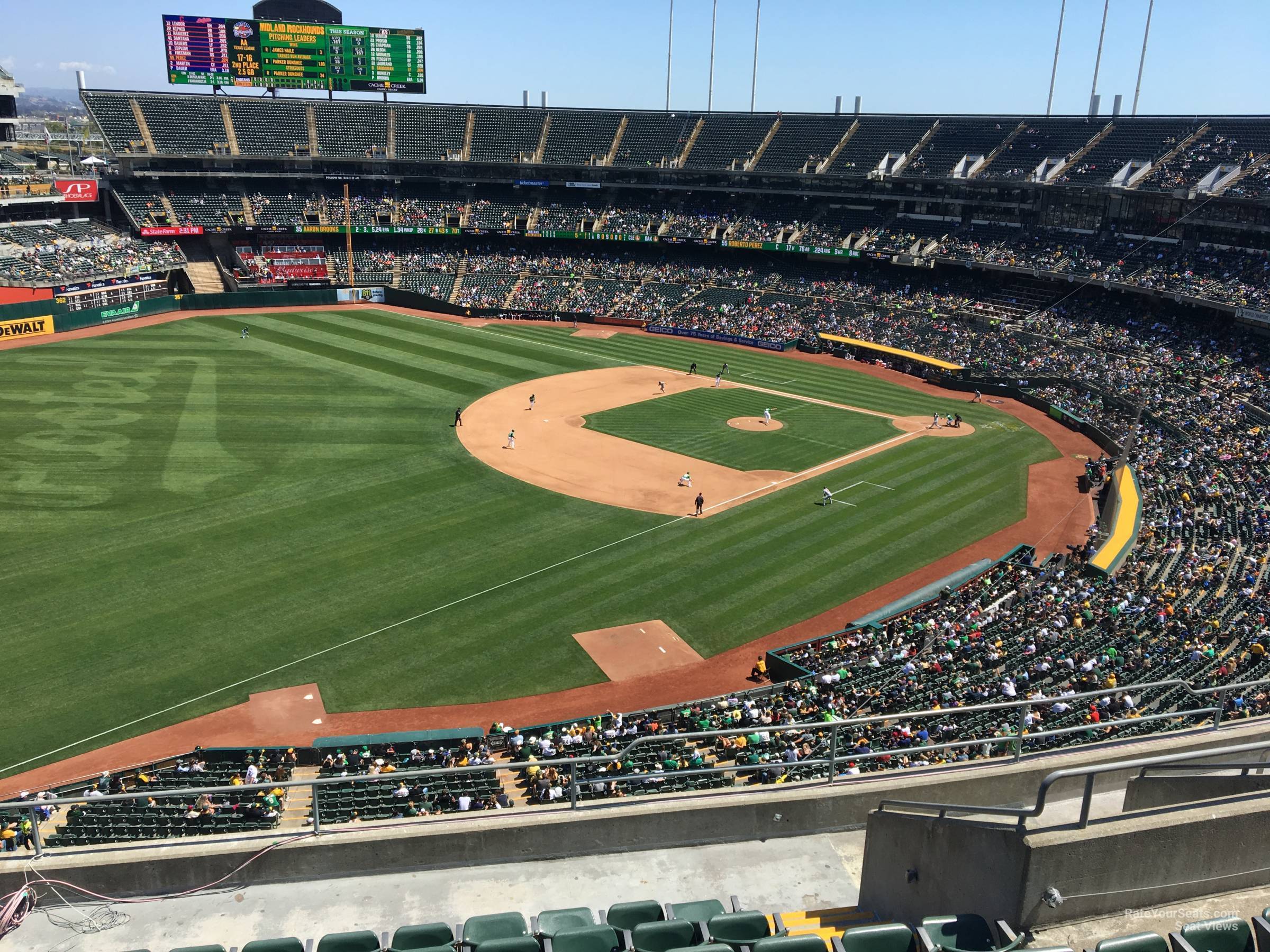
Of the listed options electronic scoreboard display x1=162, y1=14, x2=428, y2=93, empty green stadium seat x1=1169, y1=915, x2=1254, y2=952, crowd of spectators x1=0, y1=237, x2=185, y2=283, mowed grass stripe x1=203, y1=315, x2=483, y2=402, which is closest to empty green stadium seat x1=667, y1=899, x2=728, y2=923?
empty green stadium seat x1=1169, y1=915, x2=1254, y2=952

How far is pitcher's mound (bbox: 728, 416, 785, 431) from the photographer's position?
49.3m

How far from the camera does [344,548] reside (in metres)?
32.8

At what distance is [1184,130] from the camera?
66.9 m

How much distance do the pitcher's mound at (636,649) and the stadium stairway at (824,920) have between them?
16.3 m

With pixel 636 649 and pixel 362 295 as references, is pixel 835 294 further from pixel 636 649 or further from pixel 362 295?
pixel 636 649

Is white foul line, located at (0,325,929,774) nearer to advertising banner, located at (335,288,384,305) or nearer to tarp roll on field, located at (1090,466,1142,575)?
tarp roll on field, located at (1090,466,1142,575)

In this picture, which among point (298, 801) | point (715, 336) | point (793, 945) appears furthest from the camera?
point (715, 336)

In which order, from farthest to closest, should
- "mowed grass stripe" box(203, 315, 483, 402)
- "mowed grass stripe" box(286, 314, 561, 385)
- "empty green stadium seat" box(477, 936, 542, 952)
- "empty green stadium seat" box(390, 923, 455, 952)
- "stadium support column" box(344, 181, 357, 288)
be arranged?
1. "stadium support column" box(344, 181, 357, 288)
2. "mowed grass stripe" box(286, 314, 561, 385)
3. "mowed grass stripe" box(203, 315, 483, 402)
4. "empty green stadium seat" box(390, 923, 455, 952)
5. "empty green stadium seat" box(477, 936, 542, 952)

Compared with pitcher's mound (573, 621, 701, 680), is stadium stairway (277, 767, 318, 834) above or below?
above

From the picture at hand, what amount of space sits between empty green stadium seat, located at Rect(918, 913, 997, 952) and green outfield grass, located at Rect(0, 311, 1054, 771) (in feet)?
59.4

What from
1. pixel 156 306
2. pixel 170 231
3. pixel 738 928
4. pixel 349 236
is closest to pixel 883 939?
pixel 738 928

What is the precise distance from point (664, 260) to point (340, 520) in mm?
57914

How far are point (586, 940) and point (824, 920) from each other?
2585mm

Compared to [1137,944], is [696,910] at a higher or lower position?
lower
